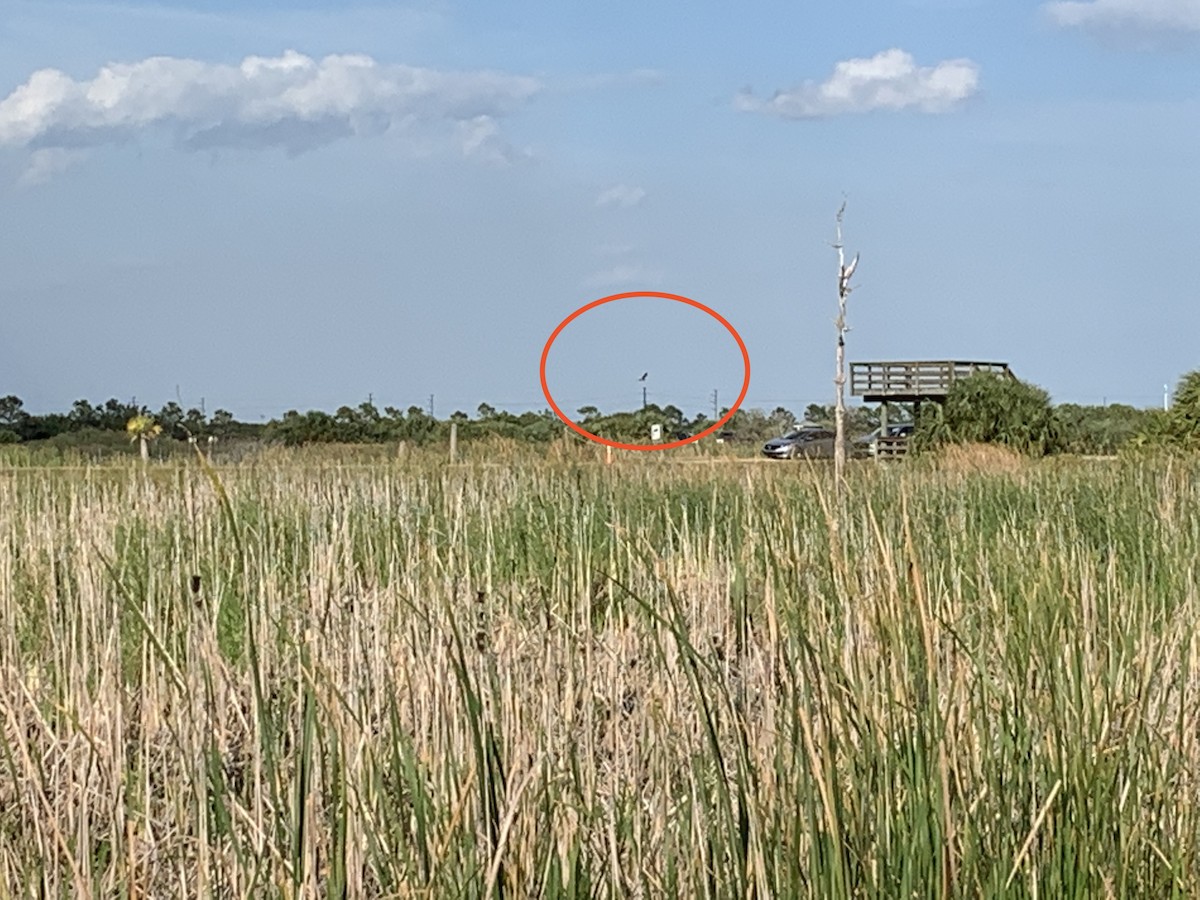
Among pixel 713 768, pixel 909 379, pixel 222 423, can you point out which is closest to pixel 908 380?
pixel 909 379

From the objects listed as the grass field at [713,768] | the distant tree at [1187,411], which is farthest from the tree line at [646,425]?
the grass field at [713,768]

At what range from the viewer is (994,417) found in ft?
71.6

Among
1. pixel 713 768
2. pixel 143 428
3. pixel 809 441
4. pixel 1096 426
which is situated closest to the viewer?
pixel 713 768

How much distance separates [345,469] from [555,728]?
1040 centimetres

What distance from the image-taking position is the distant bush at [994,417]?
21500 mm

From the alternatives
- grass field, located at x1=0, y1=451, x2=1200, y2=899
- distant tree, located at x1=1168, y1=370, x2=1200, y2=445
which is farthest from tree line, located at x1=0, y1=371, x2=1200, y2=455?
grass field, located at x1=0, y1=451, x2=1200, y2=899

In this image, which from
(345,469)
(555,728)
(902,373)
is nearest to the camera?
(555,728)

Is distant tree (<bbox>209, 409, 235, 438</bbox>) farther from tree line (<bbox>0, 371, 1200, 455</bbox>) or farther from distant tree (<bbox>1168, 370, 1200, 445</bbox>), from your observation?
distant tree (<bbox>1168, 370, 1200, 445</bbox>)

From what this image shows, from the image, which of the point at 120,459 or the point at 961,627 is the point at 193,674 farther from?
the point at 120,459

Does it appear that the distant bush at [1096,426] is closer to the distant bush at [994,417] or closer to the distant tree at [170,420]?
the distant bush at [994,417]

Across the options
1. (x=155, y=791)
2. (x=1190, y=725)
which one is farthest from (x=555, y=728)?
(x=155, y=791)

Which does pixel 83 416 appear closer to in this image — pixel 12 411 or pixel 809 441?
pixel 12 411

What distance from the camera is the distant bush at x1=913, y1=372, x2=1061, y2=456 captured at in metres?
21.5

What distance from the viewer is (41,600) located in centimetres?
676
